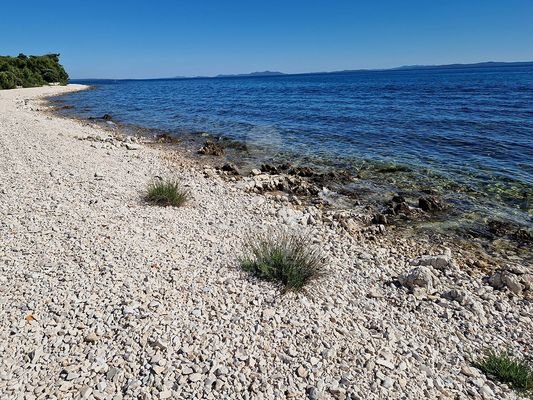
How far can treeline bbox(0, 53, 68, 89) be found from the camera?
60106 mm

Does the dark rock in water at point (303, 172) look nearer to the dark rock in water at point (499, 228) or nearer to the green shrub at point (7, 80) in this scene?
the dark rock in water at point (499, 228)

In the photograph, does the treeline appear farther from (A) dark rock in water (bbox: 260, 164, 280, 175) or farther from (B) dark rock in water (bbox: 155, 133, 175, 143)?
(A) dark rock in water (bbox: 260, 164, 280, 175)

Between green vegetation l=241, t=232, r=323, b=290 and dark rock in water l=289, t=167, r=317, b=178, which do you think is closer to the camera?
green vegetation l=241, t=232, r=323, b=290

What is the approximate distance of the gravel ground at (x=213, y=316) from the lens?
175 inches

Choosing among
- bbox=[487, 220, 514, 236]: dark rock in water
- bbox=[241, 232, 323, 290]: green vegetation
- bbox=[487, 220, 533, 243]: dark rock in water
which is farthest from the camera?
bbox=[487, 220, 514, 236]: dark rock in water

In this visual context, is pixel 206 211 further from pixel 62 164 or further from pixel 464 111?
pixel 464 111

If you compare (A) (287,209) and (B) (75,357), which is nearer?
(B) (75,357)

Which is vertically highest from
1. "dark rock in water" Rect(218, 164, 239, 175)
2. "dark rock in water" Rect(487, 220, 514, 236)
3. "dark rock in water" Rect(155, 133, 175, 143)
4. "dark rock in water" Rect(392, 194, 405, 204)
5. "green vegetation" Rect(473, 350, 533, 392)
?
"dark rock in water" Rect(155, 133, 175, 143)

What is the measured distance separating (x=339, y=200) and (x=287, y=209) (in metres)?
2.24

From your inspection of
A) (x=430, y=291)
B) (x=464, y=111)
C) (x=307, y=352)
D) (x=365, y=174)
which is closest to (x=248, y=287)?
(x=307, y=352)

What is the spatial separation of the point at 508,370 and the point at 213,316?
4101 mm

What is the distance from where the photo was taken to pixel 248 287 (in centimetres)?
636

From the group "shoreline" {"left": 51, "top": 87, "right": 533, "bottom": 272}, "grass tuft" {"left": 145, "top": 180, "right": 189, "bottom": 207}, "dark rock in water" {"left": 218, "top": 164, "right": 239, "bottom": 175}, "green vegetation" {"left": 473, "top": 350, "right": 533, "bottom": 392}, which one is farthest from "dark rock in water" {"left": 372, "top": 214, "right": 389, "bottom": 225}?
"dark rock in water" {"left": 218, "top": 164, "right": 239, "bottom": 175}

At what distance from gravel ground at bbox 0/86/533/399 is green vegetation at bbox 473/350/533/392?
0.57 feet
